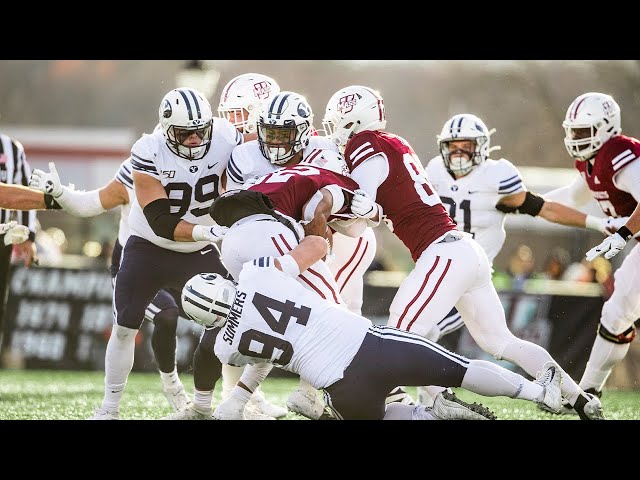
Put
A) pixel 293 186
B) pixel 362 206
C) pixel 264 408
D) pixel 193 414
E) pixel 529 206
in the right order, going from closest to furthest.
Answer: pixel 293 186 < pixel 362 206 < pixel 193 414 < pixel 264 408 < pixel 529 206

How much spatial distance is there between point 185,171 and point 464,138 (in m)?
1.91

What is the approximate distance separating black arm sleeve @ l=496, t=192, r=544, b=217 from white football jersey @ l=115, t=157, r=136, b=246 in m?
2.41

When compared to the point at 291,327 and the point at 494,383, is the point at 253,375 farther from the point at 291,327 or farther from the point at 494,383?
Result: the point at 494,383

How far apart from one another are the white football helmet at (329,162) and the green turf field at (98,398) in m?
1.60

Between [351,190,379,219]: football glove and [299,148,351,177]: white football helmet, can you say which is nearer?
[351,190,379,219]: football glove

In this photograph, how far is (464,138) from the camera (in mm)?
6730

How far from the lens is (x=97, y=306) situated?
1003cm

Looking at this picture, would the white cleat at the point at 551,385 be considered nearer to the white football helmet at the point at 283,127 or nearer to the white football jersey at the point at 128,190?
the white football helmet at the point at 283,127

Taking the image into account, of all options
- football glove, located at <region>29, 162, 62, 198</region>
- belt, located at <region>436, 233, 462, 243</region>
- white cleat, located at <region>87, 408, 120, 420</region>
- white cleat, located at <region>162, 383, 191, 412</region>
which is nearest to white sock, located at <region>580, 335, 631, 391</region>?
belt, located at <region>436, 233, 462, 243</region>

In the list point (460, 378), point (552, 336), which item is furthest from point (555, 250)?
point (460, 378)

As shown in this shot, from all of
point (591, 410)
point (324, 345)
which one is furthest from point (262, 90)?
point (591, 410)

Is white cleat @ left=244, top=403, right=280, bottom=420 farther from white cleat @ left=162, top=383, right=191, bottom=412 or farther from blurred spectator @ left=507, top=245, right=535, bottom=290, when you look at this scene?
blurred spectator @ left=507, top=245, right=535, bottom=290

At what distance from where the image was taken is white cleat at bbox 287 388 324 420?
5.21m

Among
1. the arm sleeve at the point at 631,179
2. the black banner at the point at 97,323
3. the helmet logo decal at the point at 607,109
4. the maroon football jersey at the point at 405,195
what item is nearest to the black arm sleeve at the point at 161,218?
the maroon football jersey at the point at 405,195
